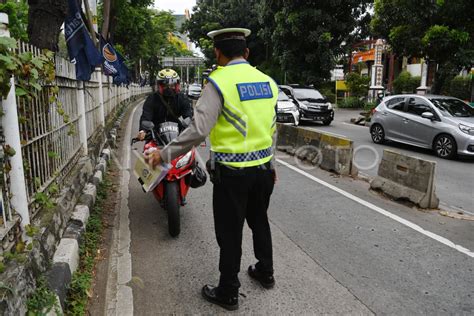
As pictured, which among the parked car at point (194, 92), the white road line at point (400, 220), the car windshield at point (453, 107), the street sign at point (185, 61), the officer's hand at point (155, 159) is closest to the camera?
the officer's hand at point (155, 159)

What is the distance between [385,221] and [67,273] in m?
3.82

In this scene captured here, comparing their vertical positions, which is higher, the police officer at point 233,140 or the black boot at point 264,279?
the police officer at point 233,140

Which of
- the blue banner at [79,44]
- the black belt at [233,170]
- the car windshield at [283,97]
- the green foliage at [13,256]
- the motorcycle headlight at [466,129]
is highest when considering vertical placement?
the blue banner at [79,44]

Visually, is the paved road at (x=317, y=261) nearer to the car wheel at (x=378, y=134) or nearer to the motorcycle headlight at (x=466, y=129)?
the motorcycle headlight at (x=466, y=129)

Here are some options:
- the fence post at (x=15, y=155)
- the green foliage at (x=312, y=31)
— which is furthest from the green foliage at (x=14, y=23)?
the green foliage at (x=312, y=31)

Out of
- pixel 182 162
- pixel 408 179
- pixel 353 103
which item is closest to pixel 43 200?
pixel 182 162

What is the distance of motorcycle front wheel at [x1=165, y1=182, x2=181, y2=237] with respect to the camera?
14.9 ft

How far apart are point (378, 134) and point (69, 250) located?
1019cm

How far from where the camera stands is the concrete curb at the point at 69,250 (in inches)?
121

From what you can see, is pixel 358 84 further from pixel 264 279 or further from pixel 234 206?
pixel 234 206

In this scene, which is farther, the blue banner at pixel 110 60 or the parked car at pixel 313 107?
the parked car at pixel 313 107

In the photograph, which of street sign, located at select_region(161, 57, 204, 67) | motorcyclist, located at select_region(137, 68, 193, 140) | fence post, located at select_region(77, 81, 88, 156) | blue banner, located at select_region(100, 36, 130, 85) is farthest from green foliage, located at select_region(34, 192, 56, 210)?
street sign, located at select_region(161, 57, 204, 67)

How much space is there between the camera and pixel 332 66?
23.8m

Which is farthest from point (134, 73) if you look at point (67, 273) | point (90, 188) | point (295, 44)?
point (67, 273)
